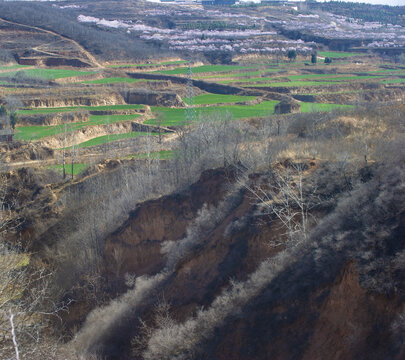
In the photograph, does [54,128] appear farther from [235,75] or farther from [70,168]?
[235,75]

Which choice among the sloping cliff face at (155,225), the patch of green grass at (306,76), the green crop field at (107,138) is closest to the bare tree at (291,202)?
the sloping cliff face at (155,225)

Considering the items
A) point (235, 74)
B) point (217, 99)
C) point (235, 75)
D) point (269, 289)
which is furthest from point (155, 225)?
point (235, 74)

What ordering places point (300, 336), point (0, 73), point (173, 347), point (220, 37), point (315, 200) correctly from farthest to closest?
1. point (220, 37)
2. point (0, 73)
3. point (315, 200)
4. point (173, 347)
5. point (300, 336)

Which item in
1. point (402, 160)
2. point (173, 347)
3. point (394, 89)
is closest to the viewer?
point (173, 347)

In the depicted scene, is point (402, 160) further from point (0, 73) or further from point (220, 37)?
point (220, 37)

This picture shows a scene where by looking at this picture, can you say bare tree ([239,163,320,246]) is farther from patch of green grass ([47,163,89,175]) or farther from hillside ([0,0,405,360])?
patch of green grass ([47,163,89,175])

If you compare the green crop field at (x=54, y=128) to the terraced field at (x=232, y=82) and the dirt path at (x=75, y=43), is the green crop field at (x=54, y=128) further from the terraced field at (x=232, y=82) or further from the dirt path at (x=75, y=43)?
the dirt path at (x=75, y=43)

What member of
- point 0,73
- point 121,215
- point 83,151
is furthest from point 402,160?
point 0,73
